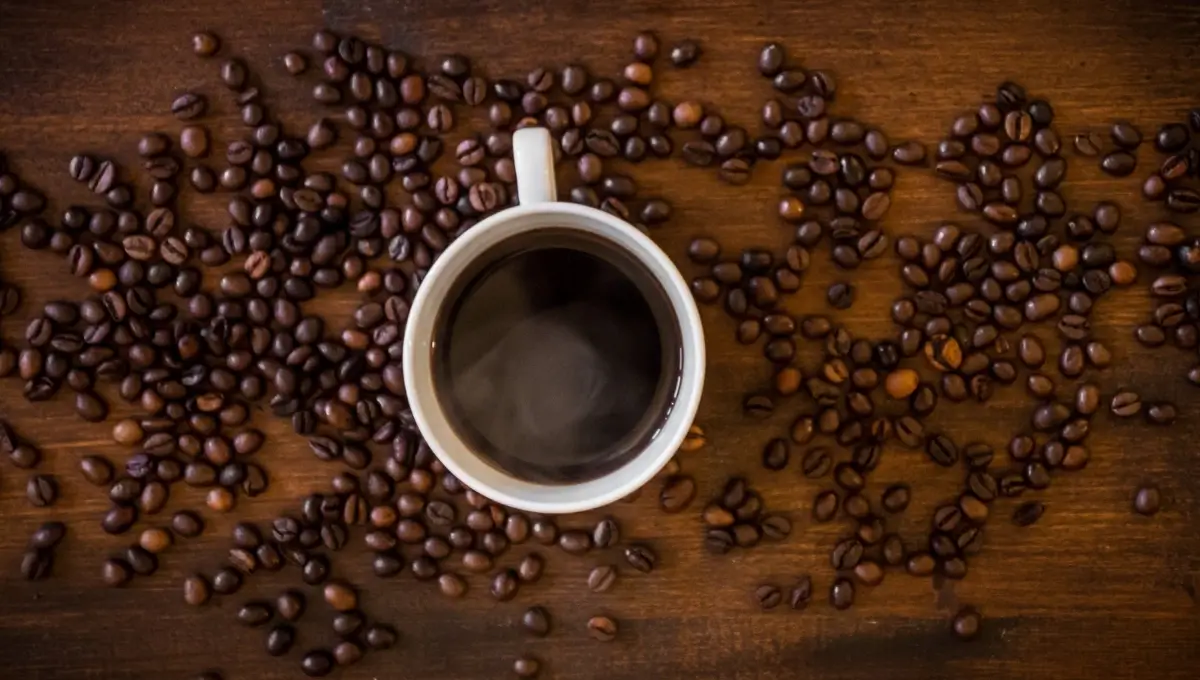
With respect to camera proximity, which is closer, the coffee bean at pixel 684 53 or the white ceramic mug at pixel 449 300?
the white ceramic mug at pixel 449 300

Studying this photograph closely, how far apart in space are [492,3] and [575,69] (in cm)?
8

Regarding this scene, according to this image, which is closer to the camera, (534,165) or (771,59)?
(534,165)

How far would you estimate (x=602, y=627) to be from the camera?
85cm

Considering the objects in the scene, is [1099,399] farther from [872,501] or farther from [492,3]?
[492,3]

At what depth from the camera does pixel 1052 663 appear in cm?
87

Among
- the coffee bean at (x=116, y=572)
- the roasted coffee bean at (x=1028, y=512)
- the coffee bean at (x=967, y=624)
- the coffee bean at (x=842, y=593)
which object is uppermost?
the roasted coffee bean at (x=1028, y=512)

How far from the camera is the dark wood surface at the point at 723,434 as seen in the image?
840mm

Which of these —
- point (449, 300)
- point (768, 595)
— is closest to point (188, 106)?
point (449, 300)

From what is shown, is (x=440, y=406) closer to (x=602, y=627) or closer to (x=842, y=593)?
(x=602, y=627)

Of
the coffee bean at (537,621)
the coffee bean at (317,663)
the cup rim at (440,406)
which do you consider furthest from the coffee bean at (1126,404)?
the coffee bean at (317,663)

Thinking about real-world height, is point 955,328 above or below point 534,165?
below

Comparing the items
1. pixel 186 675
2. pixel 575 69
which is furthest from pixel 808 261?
pixel 186 675

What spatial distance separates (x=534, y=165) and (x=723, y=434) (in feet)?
0.93

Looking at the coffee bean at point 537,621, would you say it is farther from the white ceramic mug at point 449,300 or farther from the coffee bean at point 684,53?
the coffee bean at point 684,53
